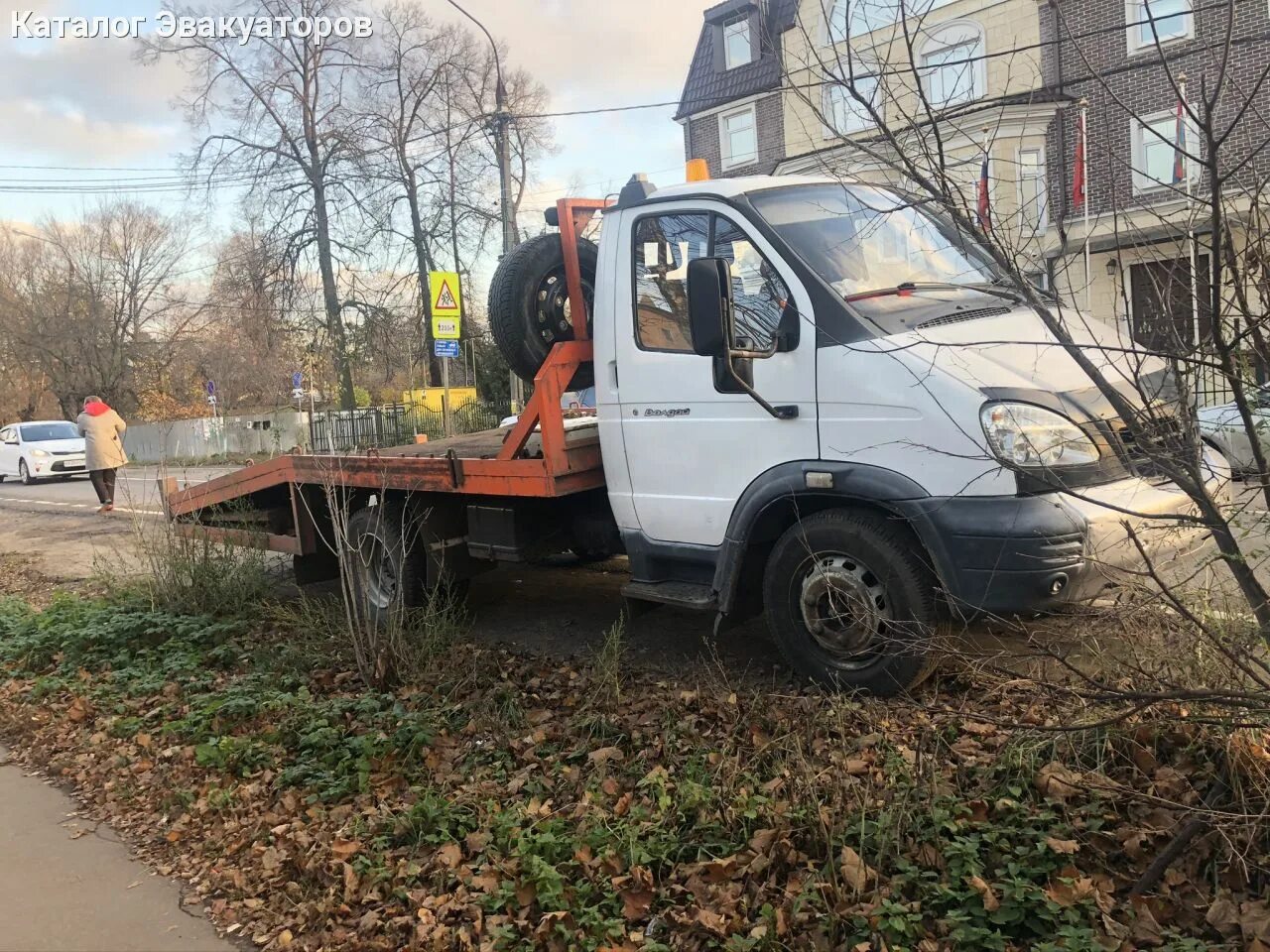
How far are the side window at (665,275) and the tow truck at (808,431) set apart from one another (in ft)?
0.04

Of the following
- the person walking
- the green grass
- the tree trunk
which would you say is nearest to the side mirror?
the green grass

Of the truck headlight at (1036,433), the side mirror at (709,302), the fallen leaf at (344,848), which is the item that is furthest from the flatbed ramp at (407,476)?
the truck headlight at (1036,433)

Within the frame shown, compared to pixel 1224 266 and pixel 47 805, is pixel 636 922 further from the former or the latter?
pixel 47 805

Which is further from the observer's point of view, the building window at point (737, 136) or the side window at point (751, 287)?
the building window at point (737, 136)

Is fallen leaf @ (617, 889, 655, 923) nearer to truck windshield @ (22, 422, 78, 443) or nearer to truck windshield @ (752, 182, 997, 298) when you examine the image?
truck windshield @ (752, 182, 997, 298)

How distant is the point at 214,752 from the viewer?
407 cm

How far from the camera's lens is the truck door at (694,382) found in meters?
4.07

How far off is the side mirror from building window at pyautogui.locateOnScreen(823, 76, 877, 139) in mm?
820

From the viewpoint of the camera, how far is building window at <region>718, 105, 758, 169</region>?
24.2 m

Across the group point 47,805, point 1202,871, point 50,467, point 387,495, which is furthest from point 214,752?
point 50,467

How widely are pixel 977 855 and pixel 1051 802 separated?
13.5 inches

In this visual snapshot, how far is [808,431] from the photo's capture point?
398cm

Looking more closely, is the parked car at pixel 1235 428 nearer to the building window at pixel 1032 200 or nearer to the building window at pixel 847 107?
the building window at pixel 1032 200

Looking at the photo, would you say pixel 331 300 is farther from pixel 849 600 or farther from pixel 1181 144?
pixel 1181 144
